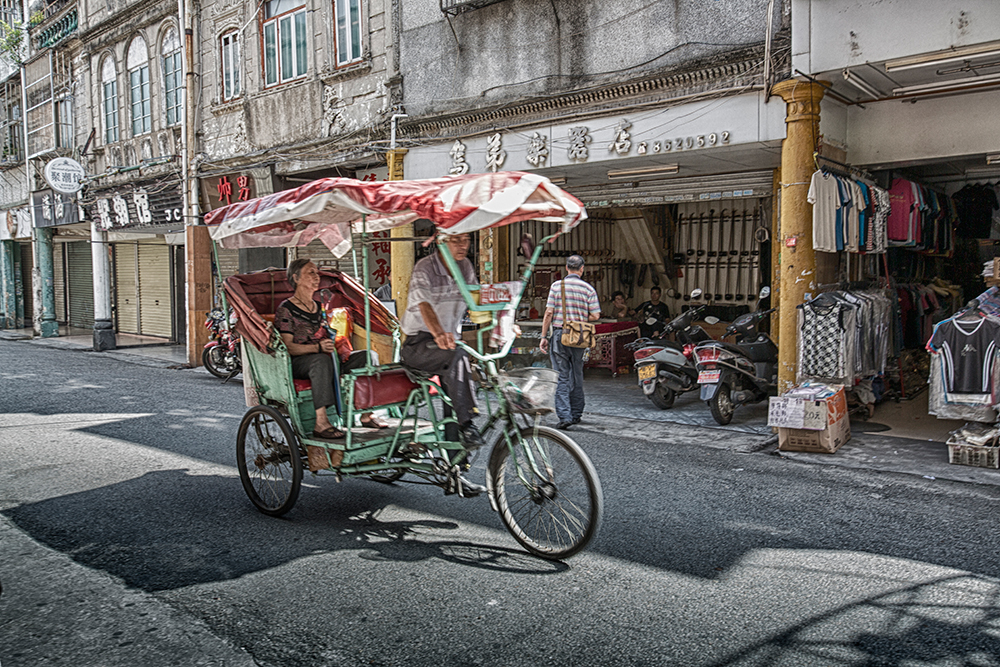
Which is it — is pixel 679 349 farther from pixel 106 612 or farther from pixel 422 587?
pixel 106 612

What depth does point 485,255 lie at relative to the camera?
1412 centimetres

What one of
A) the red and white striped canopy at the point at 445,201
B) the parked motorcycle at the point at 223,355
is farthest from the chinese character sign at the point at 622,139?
the parked motorcycle at the point at 223,355

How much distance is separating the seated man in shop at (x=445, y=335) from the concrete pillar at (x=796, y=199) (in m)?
4.57

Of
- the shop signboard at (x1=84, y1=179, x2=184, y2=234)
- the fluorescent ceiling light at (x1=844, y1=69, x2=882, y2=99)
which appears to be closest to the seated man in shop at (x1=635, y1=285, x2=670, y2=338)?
the fluorescent ceiling light at (x1=844, y1=69, x2=882, y2=99)

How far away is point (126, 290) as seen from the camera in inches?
931

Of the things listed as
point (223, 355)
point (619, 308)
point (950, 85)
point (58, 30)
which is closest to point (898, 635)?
point (950, 85)

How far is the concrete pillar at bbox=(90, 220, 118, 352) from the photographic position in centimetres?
1939

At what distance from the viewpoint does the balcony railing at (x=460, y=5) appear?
38.3 ft

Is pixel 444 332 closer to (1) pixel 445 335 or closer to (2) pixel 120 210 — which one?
(1) pixel 445 335

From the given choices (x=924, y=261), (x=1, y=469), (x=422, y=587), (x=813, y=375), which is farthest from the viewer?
(x=924, y=261)

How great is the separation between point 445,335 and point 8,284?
90.9ft

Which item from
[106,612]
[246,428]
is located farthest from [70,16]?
[106,612]

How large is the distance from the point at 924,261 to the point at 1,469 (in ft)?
39.6

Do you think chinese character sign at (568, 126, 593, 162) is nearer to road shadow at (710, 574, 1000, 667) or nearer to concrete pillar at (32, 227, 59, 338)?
road shadow at (710, 574, 1000, 667)
